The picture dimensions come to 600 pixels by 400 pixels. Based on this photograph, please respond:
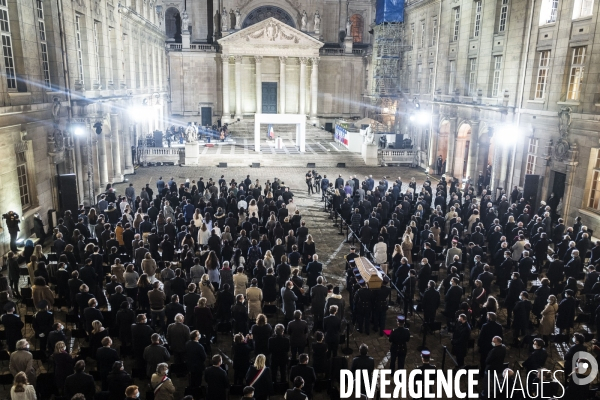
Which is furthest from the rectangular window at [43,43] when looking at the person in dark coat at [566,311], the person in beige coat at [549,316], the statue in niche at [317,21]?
the statue in niche at [317,21]

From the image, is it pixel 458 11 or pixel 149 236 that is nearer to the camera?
pixel 149 236

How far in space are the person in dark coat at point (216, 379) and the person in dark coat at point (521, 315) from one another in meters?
7.09

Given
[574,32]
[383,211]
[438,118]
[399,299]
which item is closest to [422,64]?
[438,118]

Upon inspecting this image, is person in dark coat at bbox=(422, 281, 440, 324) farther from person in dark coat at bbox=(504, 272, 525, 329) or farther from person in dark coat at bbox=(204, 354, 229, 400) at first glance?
person in dark coat at bbox=(204, 354, 229, 400)

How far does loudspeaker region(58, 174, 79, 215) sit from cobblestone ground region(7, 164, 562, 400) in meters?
7.37

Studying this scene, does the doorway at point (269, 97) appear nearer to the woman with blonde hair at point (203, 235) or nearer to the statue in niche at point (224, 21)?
the statue in niche at point (224, 21)

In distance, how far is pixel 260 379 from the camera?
8.23 m

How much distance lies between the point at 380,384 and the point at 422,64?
3307 centimetres

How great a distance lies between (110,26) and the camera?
2888 centimetres

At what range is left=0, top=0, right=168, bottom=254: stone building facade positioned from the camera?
1694cm

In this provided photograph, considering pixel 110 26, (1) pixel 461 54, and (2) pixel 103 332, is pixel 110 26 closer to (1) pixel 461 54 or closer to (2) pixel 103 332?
(1) pixel 461 54

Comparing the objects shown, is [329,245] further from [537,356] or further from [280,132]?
[280,132]

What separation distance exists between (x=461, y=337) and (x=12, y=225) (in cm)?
1462

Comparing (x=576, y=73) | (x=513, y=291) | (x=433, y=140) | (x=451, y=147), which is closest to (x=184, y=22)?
(x=433, y=140)
